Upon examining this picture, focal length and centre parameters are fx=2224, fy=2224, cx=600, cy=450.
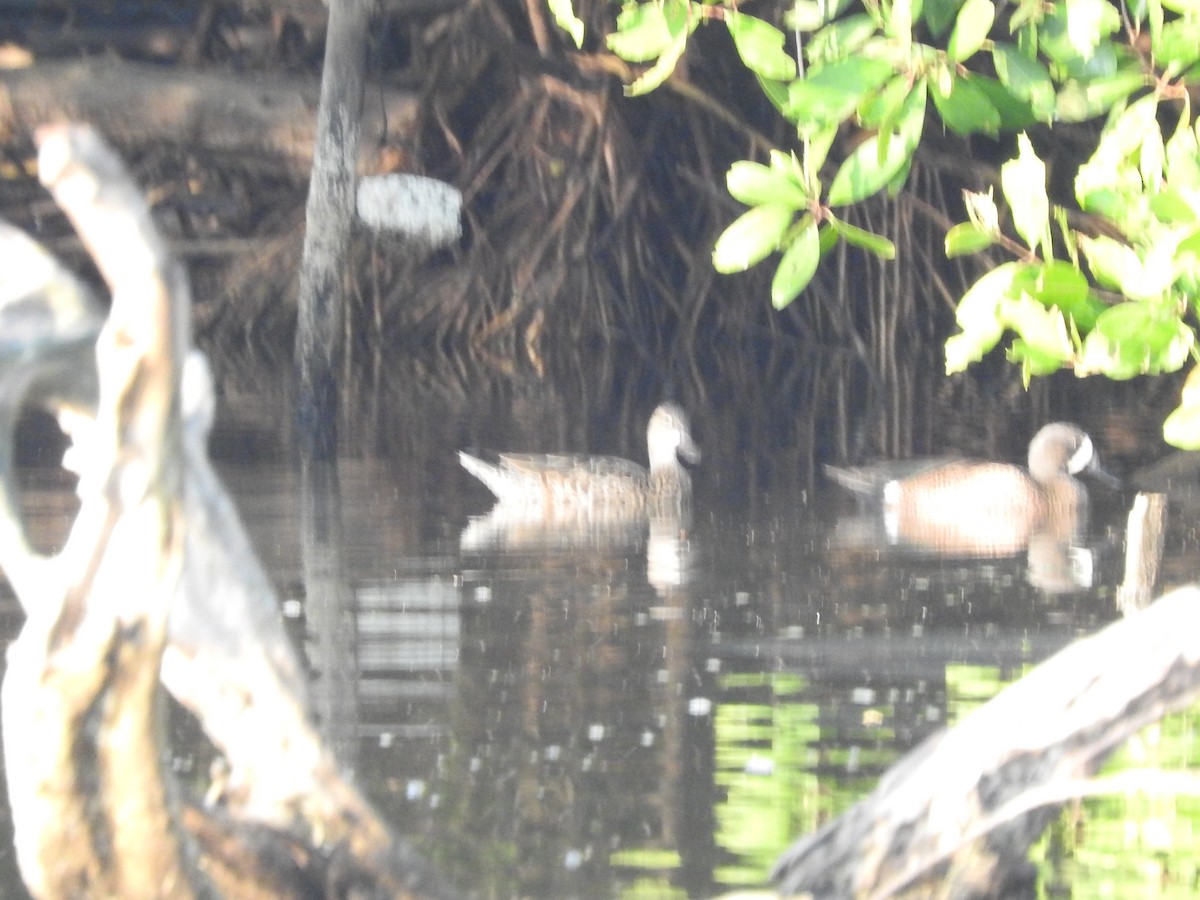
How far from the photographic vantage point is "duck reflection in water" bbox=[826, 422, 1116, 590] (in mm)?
6770

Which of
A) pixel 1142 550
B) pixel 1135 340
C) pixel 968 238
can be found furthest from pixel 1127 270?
pixel 1142 550

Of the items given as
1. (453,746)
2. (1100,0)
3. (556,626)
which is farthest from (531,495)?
(1100,0)

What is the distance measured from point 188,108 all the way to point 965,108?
8227mm

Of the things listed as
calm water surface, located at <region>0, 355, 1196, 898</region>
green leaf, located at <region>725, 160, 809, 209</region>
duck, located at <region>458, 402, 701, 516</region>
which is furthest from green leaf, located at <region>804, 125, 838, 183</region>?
duck, located at <region>458, 402, 701, 516</region>

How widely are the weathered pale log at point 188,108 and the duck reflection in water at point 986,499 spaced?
3.81 meters

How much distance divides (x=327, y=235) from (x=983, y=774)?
6399mm

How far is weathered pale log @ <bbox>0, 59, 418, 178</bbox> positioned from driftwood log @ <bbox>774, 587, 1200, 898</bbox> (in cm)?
797

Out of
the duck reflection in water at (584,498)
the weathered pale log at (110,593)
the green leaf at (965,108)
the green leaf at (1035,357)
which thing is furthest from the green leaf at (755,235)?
the duck reflection in water at (584,498)

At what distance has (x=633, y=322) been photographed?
1350 cm

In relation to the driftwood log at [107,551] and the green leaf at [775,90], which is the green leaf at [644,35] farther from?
the driftwood log at [107,551]

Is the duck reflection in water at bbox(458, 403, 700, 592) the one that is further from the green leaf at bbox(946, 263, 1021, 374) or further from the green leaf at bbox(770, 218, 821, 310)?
the green leaf at bbox(946, 263, 1021, 374)

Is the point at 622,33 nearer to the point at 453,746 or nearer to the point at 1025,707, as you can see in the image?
the point at 1025,707

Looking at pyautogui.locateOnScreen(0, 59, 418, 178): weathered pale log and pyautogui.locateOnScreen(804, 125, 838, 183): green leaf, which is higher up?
pyautogui.locateOnScreen(0, 59, 418, 178): weathered pale log

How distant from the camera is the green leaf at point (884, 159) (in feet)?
9.11
